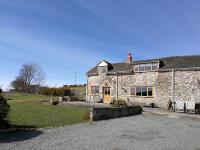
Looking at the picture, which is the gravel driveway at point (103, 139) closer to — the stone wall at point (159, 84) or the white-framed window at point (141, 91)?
the stone wall at point (159, 84)

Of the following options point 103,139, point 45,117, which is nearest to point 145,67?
point 45,117

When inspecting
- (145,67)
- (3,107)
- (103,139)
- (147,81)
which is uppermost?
(145,67)

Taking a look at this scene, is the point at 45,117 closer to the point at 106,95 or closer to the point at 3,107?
the point at 3,107

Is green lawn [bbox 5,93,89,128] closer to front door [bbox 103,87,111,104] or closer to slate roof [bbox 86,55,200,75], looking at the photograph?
front door [bbox 103,87,111,104]

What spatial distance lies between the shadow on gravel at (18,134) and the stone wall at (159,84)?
55.7 ft

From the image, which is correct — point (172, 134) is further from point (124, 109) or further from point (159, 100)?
point (159, 100)

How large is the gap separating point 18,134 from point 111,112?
8421 millimetres

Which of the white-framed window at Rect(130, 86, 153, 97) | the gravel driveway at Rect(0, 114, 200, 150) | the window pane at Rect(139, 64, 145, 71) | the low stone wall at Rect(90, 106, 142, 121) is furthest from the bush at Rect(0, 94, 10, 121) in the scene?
the window pane at Rect(139, 64, 145, 71)

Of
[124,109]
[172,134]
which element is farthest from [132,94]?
[172,134]

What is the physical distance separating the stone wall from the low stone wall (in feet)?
18.0

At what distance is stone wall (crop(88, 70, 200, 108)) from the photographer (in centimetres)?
2388

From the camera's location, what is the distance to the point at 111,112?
17891 millimetres

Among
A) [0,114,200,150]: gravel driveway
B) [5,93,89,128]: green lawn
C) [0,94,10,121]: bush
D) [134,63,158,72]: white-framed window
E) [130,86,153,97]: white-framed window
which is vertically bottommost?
[0,114,200,150]: gravel driveway

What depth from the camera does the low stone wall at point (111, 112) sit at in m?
16.3
